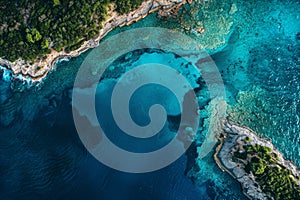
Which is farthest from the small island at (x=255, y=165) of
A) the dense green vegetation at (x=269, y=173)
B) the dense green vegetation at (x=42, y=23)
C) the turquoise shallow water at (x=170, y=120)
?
the dense green vegetation at (x=42, y=23)

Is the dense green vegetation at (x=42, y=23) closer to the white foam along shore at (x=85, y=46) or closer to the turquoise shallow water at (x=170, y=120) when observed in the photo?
the white foam along shore at (x=85, y=46)

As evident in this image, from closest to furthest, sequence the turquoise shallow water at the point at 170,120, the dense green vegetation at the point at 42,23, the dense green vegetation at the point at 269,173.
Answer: the dense green vegetation at the point at 269,173 < the turquoise shallow water at the point at 170,120 < the dense green vegetation at the point at 42,23

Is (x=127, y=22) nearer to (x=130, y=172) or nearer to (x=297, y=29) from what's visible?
(x=130, y=172)

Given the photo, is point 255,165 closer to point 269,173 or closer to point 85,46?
point 269,173

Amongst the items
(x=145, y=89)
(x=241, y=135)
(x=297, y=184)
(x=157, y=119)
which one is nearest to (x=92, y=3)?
(x=145, y=89)

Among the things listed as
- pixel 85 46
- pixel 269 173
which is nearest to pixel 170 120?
pixel 269 173

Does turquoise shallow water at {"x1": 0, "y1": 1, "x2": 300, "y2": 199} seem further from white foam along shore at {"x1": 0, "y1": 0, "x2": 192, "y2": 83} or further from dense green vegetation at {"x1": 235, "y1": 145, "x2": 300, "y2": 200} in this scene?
dense green vegetation at {"x1": 235, "y1": 145, "x2": 300, "y2": 200}

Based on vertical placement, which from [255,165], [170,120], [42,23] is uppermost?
[42,23]
